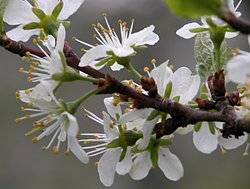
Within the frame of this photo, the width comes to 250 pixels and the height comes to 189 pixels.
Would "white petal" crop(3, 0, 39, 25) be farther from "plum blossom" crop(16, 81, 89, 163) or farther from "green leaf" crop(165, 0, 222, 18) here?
"green leaf" crop(165, 0, 222, 18)

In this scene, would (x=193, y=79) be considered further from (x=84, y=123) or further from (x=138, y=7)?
(x=138, y=7)

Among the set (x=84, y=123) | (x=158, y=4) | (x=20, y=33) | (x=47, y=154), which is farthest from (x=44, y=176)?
(x=20, y=33)

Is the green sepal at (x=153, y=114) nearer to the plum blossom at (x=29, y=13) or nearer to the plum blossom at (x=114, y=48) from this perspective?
the plum blossom at (x=114, y=48)

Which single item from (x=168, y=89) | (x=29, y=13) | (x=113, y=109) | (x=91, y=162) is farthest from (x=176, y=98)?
(x=91, y=162)

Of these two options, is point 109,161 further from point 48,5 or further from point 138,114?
point 48,5

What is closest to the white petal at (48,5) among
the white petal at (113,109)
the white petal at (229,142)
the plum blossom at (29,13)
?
the plum blossom at (29,13)
